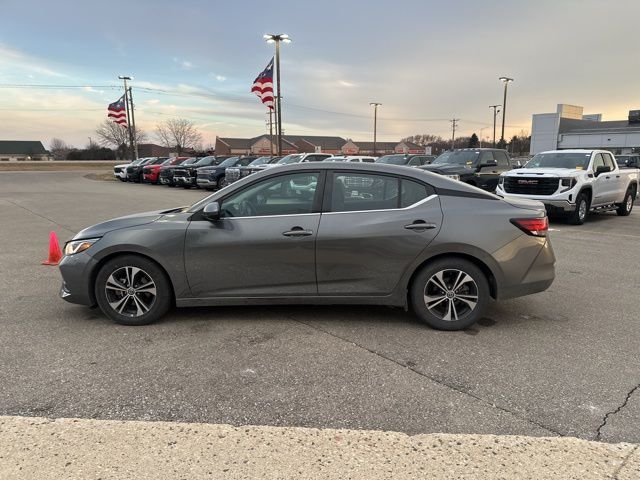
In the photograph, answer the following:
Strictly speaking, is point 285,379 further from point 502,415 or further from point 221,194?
point 221,194

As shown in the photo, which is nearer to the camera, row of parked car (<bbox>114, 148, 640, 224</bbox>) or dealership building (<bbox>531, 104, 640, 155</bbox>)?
row of parked car (<bbox>114, 148, 640, 224</bbox>)

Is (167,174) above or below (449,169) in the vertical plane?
below

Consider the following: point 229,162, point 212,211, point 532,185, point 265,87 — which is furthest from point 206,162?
point 212,211

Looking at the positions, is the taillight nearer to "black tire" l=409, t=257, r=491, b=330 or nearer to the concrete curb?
"black tire" l=409, t=257, r=491, b=330

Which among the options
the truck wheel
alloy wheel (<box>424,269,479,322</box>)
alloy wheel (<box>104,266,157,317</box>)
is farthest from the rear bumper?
the truck wheel

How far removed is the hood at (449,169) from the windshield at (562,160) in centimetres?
262

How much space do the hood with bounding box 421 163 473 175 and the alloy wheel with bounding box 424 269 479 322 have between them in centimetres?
1138

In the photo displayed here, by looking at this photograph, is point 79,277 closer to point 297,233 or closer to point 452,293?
point 297,233

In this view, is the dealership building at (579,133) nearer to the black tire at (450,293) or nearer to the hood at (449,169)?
the hood at (449,169)

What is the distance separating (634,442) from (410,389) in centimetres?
136

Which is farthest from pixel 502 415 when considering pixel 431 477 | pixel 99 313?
pixel 99 313

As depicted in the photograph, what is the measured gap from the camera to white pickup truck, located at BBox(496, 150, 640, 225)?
37.9 ft

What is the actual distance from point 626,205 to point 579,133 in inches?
2660

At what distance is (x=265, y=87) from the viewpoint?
26250 millimetres
